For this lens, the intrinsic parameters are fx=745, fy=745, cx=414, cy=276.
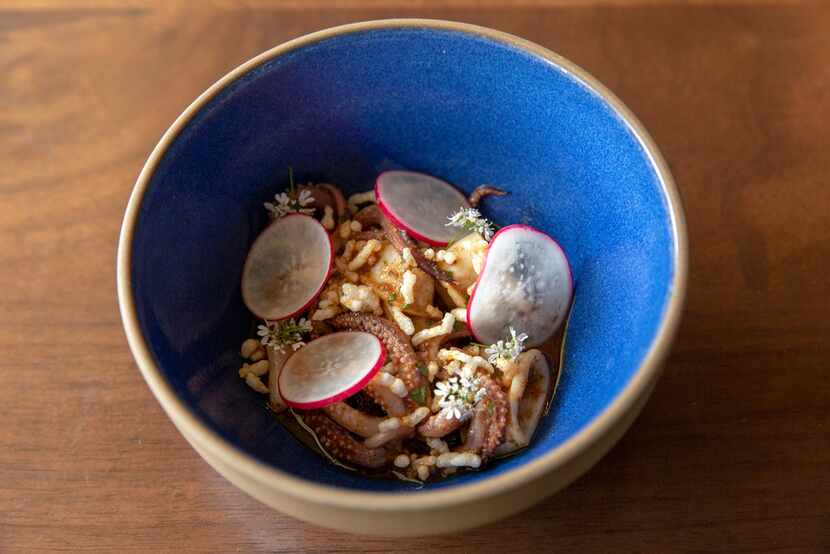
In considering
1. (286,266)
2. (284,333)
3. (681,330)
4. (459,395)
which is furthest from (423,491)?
(681,330)

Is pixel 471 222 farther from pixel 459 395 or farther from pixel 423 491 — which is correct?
pixel 423 491

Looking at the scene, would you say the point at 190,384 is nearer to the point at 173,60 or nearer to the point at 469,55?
the point at 469,55

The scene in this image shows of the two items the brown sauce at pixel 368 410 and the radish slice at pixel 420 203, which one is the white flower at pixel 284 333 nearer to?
the brown sauce at pixel 368 410

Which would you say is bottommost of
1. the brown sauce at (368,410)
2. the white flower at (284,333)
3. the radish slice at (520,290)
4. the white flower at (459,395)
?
the brown sauce at (368,410)

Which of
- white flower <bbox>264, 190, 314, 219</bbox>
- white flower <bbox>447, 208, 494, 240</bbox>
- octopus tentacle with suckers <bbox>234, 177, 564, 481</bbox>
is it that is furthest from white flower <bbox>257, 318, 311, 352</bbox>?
white flower <bbox>447, 208, 494, 240</bbox>

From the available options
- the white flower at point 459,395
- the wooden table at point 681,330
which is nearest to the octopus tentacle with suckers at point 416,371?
the white flower at point 459,395

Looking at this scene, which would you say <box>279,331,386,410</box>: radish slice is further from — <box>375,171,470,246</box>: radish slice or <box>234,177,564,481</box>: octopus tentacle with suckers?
<box>375,171,470,246</box>: radish slice
